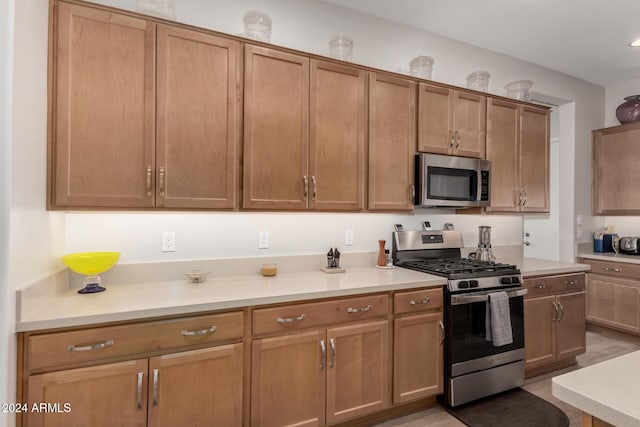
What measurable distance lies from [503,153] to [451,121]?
0.68 metres

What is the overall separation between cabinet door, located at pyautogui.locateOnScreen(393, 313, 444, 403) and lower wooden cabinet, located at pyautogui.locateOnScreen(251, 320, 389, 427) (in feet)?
0.30

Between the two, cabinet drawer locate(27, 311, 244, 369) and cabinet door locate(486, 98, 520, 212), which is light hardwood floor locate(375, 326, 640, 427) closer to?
cabinet drawer locate(27, 311, 244, 369)

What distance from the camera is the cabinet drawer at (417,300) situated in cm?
214

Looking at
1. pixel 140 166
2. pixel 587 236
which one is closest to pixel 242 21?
pixel 140 166

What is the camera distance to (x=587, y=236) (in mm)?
4168

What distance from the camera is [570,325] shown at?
2.92m

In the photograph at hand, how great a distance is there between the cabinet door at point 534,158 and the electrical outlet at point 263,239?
2420 mm

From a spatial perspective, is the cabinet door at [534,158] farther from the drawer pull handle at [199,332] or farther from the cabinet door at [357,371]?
the drawer pull handle at [199,332]

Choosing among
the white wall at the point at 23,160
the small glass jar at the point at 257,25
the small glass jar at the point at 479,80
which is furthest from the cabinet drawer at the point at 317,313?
the small glass jar at the point at 479,80

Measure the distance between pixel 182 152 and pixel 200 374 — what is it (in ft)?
3.90

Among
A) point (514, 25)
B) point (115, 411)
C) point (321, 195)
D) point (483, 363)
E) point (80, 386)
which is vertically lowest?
point (483, 363)

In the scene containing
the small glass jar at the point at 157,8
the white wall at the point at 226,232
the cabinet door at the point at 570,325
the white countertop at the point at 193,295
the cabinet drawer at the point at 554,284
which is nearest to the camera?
the white countertop at the point at 193,295

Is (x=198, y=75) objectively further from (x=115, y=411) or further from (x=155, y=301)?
(x=115, y=411)

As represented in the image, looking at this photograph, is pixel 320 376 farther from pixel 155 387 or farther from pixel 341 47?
pixel 341 47
